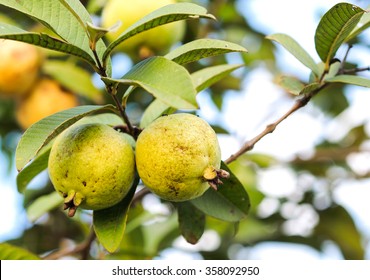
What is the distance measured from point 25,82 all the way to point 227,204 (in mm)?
1126

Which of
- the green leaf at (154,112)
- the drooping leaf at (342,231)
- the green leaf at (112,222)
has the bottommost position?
the drooping leaf at (342,231)

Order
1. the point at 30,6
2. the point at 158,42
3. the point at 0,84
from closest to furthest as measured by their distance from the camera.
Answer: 1. the point at 30,6
2. the point at 158,42
3. the point at 0,84

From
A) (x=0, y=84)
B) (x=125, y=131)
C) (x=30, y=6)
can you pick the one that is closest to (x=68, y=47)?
(x=30, y=6)

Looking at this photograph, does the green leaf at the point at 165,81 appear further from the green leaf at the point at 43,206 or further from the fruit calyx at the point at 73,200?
the green leaf at the point at 43,206

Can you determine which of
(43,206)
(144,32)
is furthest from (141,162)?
(144,32)

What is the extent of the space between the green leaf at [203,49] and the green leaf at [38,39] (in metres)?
0.16

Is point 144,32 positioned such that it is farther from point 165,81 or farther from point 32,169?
point 165,81

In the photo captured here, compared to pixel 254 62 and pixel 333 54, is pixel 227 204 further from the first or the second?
pixel 254 62

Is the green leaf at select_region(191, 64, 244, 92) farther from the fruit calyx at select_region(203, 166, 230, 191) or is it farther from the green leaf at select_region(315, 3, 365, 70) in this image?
the fruit calyx at select_region(203, 166, 230, 191)

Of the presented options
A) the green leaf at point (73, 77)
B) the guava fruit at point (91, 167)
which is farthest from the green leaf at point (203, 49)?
the green leaf at point (73, 77)

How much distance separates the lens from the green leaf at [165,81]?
776 millimetres

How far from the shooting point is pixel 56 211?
87.7 inches

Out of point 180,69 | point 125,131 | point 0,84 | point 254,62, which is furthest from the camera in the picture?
point 254,62

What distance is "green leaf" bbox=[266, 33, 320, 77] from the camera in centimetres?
113
